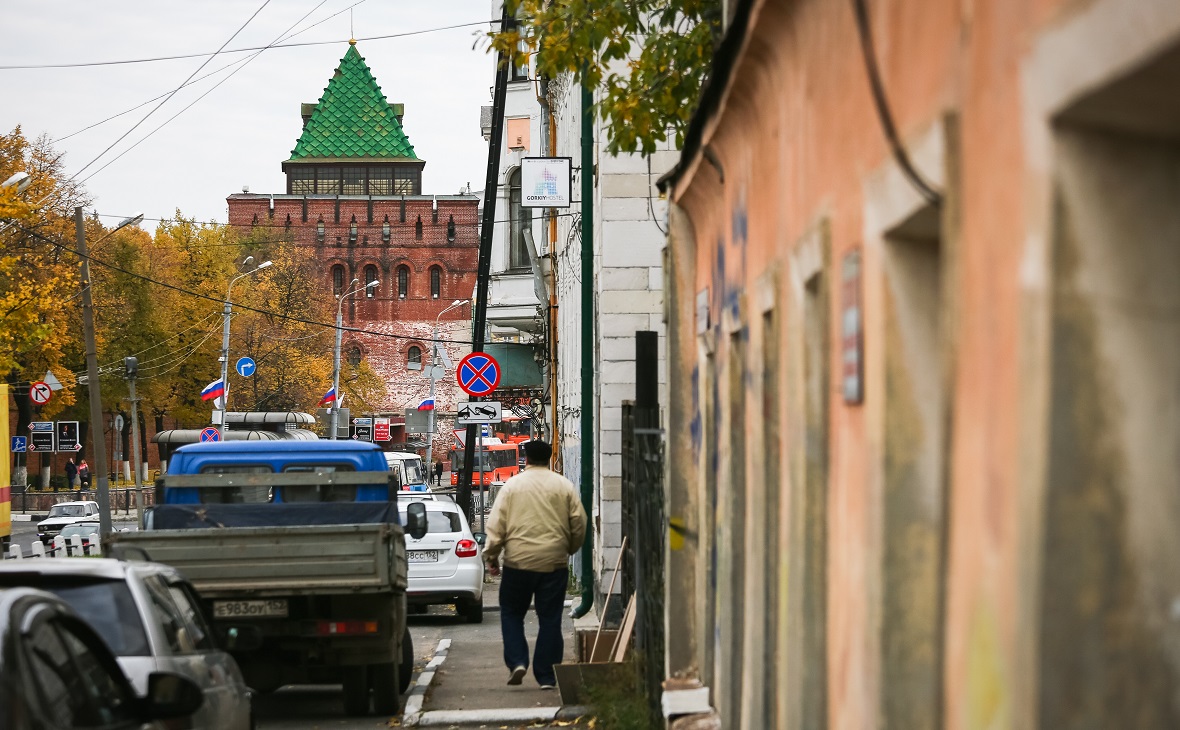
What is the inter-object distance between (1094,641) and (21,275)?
54865 millimetres

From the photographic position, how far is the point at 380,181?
110750 mm

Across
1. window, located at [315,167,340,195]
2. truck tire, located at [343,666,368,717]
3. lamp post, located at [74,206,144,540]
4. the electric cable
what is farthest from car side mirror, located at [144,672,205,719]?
window, located at [315,167,340,195]

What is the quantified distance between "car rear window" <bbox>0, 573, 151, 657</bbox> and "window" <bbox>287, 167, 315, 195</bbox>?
4094 inches

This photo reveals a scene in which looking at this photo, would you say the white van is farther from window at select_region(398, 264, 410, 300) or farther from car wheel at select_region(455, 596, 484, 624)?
window at select_region(398, 264, 410, 300)

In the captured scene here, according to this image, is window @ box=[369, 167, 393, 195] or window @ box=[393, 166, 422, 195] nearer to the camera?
window @ box=[369, 167, 393, 195]

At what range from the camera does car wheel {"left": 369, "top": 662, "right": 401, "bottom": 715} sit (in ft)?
40.8

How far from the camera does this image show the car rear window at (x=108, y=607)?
7.04 m

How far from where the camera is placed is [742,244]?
7.41 metres

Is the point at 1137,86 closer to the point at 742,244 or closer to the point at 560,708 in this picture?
the point at 742,244

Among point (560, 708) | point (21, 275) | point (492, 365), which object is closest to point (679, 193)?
point (560, 708)

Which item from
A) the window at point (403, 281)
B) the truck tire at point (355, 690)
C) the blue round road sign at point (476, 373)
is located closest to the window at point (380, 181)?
the window at point (403, 281)

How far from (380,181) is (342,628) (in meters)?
100

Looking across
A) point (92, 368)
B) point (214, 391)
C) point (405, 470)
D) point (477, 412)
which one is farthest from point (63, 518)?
point (477, 412)

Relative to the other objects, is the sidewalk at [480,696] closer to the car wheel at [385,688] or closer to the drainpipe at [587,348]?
the car wheel at [385,688]
